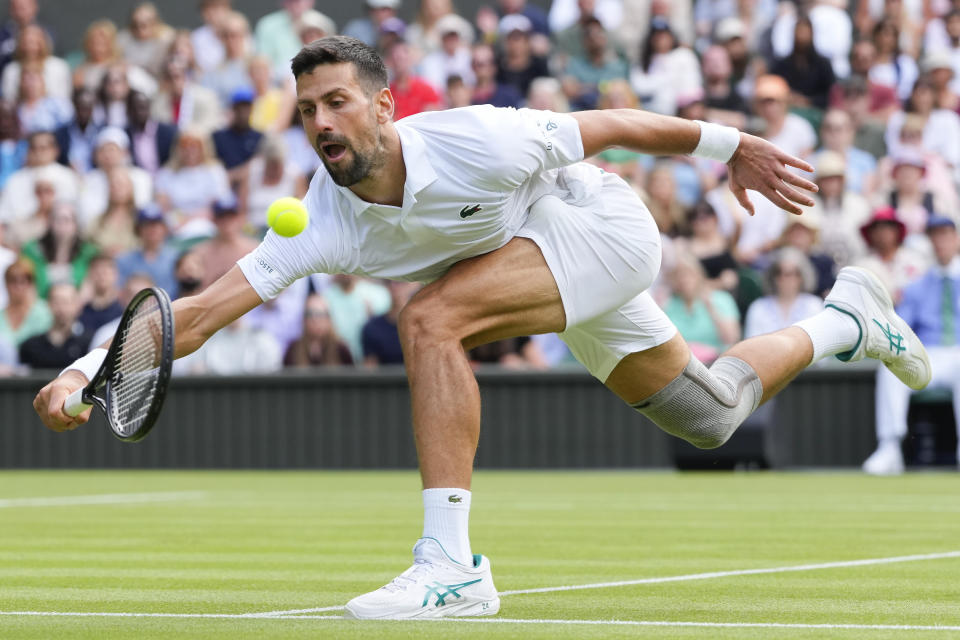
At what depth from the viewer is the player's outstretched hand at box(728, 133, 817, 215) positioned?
18.3ft

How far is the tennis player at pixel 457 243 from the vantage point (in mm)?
4992

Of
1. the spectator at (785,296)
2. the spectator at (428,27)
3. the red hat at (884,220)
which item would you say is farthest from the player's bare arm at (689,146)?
the spectator at (428,27)

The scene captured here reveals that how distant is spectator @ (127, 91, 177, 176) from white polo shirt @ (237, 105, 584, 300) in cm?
1224

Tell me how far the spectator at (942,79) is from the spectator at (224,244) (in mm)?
6109

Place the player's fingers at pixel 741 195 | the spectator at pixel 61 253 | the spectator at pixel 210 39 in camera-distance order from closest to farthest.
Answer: the player's fingers at pixel 741 195 → the spectator at pixel 61 253 → the spectator at pixel 210 39

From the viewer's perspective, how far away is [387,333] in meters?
14.9

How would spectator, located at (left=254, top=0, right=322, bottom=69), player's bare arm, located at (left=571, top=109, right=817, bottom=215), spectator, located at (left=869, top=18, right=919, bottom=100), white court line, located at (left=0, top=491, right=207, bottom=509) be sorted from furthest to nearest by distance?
1. spectator, located at (left=254, top=0, right=322, bottom=69)
2. spectator, located at (left=869, top=18, right=919, bottom=100)
3. white court line, located at (left=0, top=491, right=207, bottom=509)
4. player's bare arm, located at (left=571, top=109, right=817, bottom=215)

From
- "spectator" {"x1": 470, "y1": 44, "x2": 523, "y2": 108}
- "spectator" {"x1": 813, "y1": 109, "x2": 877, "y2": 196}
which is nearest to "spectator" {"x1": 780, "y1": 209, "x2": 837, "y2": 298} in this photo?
"spectator" {"x1": 813, "y1": 109, "x2": 877, "y2": 196}

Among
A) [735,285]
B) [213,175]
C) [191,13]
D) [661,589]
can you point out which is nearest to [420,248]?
[661,589]

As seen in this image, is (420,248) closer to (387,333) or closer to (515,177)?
(515,177)

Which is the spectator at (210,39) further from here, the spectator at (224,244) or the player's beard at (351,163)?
the player's beard at (351,163)

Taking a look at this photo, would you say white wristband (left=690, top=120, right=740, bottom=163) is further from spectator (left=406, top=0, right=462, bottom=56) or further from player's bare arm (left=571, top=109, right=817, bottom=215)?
spectator (left=406, top=0, right=462, bottom=56)

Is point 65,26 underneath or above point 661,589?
above

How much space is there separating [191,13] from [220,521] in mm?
12527
